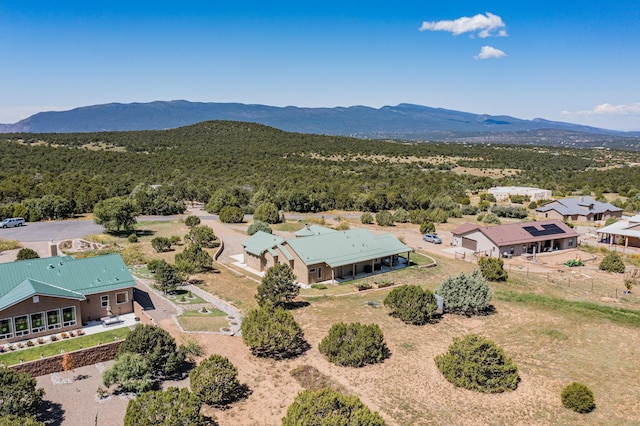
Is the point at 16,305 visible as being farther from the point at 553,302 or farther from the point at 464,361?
the point at 553,302

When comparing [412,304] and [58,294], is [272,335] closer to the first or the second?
[412,304]

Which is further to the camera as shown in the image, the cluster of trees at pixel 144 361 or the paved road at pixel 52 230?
the paved road at pixel 52 230

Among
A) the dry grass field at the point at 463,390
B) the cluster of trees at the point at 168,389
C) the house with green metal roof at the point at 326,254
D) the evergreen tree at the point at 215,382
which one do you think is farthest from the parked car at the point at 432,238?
the evergreen tree at the point at 215,382

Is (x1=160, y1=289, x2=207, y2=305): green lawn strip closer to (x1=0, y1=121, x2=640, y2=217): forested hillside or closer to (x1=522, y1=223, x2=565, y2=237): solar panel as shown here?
(x1=522, y1=223, x2=565, y2=237): solar panel

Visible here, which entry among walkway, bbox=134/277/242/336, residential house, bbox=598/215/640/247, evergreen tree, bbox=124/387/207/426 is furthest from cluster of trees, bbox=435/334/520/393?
residential house, bbox=598/215/640/247

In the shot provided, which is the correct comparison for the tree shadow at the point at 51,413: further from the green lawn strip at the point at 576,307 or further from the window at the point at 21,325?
the green lawn strip at the point at 576,307
